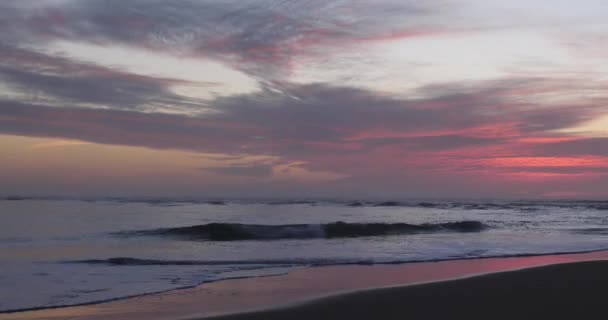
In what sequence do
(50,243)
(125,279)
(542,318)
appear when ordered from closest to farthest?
1. (542,318)
2. (125,279)
3. (50,243)

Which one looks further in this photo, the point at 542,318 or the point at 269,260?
the point at 269,260

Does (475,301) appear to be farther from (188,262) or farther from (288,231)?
(288,231)

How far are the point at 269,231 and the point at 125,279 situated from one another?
14.3m

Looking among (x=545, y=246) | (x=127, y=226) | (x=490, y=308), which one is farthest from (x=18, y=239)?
(x=545, y=246)

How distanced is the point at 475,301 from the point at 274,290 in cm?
326

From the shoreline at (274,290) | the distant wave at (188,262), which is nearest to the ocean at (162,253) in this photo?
the distant wave at (188,262)

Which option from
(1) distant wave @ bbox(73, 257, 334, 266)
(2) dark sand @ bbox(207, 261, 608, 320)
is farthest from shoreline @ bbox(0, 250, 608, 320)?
(1) distant wave @ bbox(73, 257, 334, 266)

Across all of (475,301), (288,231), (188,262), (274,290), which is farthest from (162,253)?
(288,231)

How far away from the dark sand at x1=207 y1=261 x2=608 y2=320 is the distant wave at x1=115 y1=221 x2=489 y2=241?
13.5 metres

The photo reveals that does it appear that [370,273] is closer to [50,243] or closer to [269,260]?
[269,260]

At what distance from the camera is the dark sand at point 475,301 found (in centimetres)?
700

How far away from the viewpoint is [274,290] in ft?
30.0

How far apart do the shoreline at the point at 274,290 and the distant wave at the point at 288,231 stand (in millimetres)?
10437

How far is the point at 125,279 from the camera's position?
10312 millimetres
